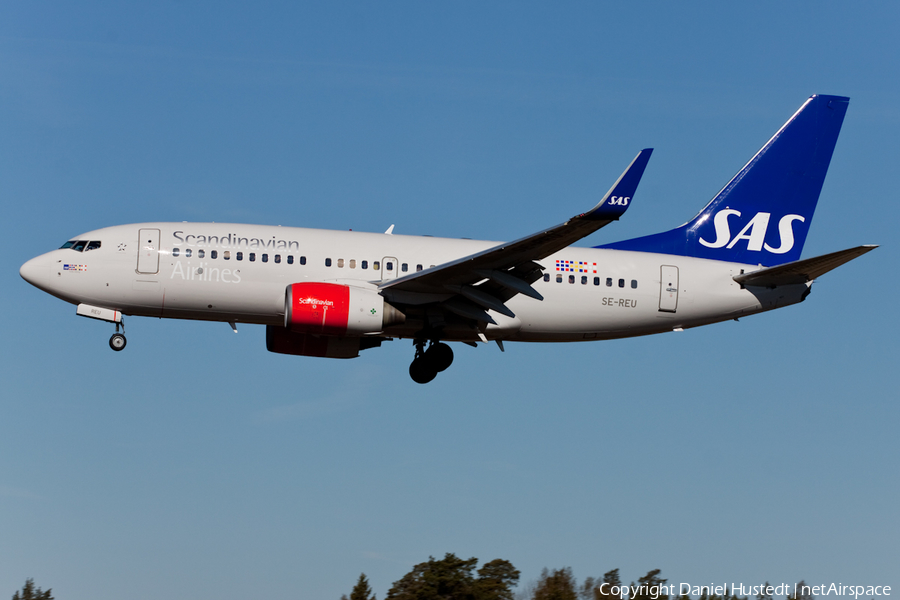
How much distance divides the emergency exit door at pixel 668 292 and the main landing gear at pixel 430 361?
642 cm

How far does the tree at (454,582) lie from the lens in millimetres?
32594

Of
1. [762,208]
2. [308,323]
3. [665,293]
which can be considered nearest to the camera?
[308,323]

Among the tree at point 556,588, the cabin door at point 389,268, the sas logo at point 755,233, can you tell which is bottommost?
the tree at point 556,588

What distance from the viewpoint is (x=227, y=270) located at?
25.9m

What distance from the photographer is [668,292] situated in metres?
28.6

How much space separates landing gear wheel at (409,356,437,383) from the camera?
28516 millimetres

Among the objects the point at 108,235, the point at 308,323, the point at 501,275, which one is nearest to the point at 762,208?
the point at 501,275

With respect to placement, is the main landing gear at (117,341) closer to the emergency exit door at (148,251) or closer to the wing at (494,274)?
the emergency exit door at (148,251)

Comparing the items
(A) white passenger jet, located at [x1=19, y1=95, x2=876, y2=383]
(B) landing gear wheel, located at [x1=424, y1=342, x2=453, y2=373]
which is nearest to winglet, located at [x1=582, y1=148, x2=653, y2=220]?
(A) white passenger jet, located at [x1=19, y1=95, x2=876, y2=383]

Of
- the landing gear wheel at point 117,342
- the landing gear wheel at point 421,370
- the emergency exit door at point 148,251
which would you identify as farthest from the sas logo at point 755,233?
the landing gear wheel at point 117,342

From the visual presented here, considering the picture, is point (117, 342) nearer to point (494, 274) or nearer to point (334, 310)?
point (334, 310)

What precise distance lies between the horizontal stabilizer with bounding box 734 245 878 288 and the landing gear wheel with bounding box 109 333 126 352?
706 inches

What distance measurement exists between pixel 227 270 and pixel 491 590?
14372 mm

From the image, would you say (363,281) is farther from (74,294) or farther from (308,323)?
(74,294)
